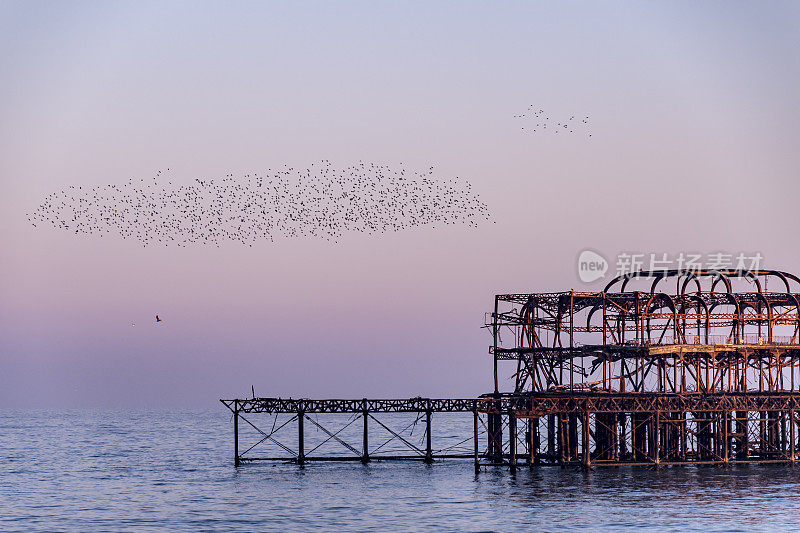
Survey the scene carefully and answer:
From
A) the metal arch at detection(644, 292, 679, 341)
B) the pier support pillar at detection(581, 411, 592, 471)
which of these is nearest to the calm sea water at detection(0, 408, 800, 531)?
the pier support pillar at detection(581, 411, 592, 471)

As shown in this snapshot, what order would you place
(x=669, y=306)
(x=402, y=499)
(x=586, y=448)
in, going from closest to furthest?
(x=402, y=499)
(x=586, y=448)
(x=669, y=306)

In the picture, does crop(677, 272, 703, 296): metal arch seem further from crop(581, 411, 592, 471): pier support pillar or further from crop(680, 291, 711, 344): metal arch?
crop(581, 411, 592, 471): pier support pillar

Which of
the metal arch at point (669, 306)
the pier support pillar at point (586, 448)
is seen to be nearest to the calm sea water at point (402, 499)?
the pier support pillar at point (586, 448)

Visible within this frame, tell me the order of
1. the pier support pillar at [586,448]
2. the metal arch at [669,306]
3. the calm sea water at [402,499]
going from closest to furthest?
the calm sea water at [402,499], the pier support pillar at [586,448], the metal arch at [669,306]

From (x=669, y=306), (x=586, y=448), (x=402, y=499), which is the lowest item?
(x=402, y=499)

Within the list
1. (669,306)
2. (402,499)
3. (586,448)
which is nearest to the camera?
(402,499)

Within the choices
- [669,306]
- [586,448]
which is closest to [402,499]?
[586,448]

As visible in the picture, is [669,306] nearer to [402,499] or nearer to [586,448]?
[586,448]

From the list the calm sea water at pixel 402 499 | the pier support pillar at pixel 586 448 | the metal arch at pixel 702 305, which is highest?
the metal arch at pixel 702 305

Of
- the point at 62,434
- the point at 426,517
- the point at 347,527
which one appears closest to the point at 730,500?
the point at 426,517

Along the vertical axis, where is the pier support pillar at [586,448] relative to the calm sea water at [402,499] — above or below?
above

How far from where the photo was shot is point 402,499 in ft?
261

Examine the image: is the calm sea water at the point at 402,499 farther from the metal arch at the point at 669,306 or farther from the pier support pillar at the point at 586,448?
the metal arch at the point at 669,306

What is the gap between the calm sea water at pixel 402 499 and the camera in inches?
2793
